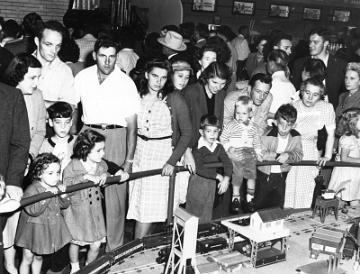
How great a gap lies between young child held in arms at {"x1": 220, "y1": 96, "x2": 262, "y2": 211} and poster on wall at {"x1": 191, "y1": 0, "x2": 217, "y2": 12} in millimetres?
10184

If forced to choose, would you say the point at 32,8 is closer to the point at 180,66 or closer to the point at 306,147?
the point at 180,66

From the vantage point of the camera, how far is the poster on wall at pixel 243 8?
1636 cm

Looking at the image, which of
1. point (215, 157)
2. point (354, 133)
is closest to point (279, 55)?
point (354, 133)

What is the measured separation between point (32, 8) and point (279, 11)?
25.2 feet

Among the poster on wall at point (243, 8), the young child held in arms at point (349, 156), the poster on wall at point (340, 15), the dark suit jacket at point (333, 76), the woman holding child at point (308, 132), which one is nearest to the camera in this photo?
the woman holding child at point (308, 132)

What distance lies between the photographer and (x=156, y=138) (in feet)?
18.4

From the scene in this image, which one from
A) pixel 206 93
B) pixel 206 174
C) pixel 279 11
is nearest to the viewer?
pixel 206 174

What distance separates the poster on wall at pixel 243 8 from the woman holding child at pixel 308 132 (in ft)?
33.4

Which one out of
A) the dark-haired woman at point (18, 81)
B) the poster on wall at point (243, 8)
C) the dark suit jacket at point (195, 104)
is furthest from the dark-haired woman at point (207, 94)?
the poster on wall at point (243, 8)

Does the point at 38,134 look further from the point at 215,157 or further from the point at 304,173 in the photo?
the point at 304,173

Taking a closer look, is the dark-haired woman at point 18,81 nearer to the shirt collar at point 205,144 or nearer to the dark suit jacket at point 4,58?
the dark suit jacket at point 4,58

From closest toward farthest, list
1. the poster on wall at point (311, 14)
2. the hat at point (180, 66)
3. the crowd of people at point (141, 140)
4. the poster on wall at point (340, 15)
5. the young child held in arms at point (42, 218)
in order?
the young child held in arms at point (42, 218) < the crowd of people at point (141, 140) < the hat at point (180, 66) < the poster on wall at point (311, 14) < the poster on wall at point (340, 15)

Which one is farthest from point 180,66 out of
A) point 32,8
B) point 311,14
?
point 311,14

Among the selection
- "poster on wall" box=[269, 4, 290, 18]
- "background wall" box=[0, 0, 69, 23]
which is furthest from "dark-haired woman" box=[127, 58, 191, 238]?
"poster on wall" box=[269, 4, 290, 18]
